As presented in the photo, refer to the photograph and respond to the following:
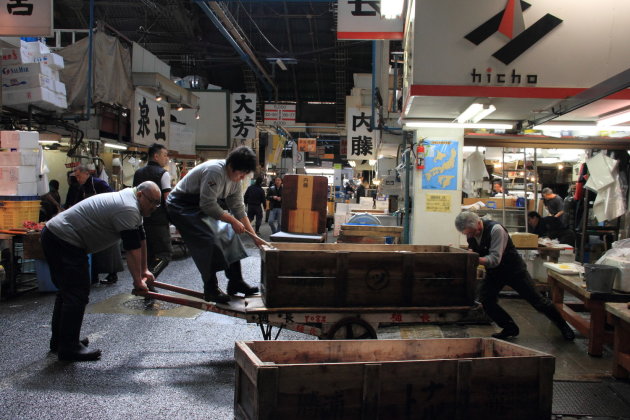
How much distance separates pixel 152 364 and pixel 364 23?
19.3ft

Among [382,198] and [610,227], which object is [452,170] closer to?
[610,227]

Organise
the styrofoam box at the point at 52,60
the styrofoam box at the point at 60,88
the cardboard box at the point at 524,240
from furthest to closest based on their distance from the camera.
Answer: the styrofoam box at the point at 60,88
the styrofoam box at the point at 52,60
the cardboard box at the point at 524,240

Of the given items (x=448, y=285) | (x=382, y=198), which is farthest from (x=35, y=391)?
(x=382, y=198)

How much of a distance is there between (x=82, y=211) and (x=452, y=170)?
20.7 ft

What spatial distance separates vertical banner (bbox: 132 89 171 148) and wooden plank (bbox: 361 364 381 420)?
30.8 feet

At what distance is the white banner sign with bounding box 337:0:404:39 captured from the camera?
7555 mm

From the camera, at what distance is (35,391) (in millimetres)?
4227

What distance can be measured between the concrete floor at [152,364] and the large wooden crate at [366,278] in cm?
114

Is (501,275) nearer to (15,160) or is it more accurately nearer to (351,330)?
(351,330)

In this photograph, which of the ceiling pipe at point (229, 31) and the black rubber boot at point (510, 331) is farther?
the ceiling pipe at point (229, 31)

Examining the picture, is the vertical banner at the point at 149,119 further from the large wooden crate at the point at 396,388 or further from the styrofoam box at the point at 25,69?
the large wooden crate at the point at 396,388

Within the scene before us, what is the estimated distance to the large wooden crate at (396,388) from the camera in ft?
8.29

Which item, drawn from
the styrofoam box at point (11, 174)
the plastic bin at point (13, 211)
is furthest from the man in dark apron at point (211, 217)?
the plastic bin at point (13, 211)

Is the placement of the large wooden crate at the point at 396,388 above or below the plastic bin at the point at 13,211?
below
